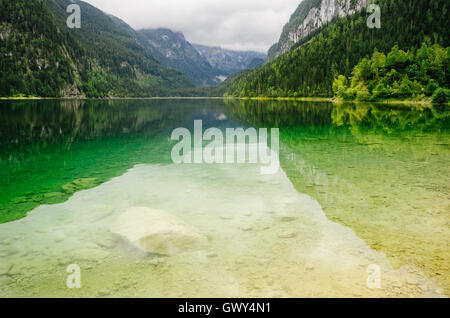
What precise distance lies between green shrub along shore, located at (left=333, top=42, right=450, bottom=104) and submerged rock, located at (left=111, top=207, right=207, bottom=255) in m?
108

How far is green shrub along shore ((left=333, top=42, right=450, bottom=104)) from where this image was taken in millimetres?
Result: 98425

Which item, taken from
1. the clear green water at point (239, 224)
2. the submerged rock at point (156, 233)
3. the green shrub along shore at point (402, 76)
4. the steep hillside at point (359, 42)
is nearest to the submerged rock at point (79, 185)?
the clear green water at point (239, 224)

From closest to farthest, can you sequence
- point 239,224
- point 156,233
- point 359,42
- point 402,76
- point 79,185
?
point 156,233
point 239,224
point 79,185
point 402,76
point 359,42

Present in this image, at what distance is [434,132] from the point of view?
107 feet

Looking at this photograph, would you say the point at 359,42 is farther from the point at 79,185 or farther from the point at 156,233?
the point at 156,233

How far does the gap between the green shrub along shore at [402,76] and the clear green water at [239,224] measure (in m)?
92.0

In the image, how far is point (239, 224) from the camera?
10531mm

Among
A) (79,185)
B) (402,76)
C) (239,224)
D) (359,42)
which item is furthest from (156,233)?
(359,42)

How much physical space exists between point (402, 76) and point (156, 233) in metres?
123

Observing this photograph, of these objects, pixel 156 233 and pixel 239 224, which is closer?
pixel 156 233

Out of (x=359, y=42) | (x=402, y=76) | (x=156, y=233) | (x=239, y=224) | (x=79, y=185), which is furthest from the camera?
(x=359, y=42)
